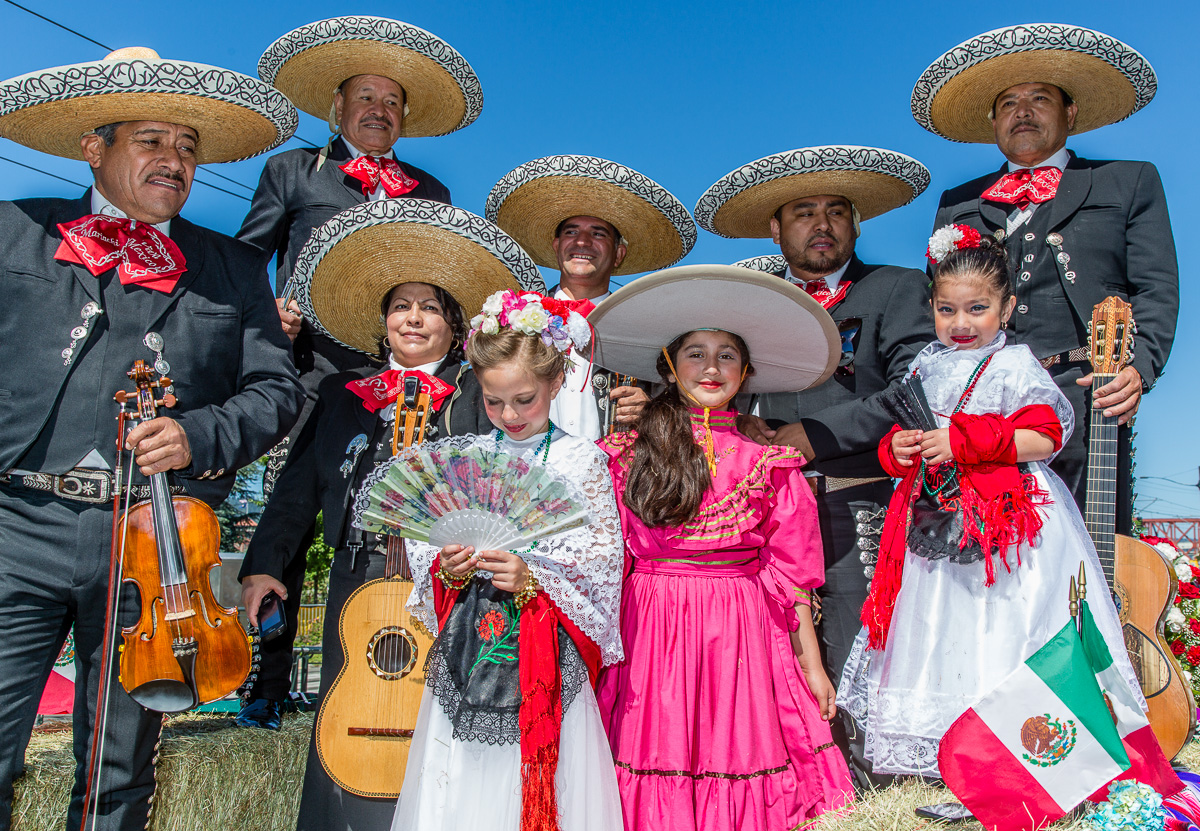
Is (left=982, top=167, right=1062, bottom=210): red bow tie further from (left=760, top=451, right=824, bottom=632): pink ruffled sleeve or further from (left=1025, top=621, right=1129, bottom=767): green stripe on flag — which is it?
(left=1025, top=621, right=1129, bottom=767): green stripe on flag

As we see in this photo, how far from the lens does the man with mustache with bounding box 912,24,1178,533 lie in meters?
4.20

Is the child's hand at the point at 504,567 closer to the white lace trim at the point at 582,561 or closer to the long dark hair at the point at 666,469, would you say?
the white lace trim at the point at 582,561

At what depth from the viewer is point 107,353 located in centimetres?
354

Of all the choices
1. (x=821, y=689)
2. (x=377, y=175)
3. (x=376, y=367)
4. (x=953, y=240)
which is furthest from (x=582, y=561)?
(x=377, y=175)

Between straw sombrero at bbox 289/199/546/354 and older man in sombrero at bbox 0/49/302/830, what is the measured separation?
0.33m

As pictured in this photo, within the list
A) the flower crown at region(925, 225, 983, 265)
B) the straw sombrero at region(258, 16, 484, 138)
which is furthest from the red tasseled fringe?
the straw sombrero at region(258, 16, 484, 138)

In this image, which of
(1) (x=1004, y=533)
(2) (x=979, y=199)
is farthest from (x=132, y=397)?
(2) (x=979, y=199)

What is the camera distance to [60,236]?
3602 mm

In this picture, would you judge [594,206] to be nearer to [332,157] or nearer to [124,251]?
[332,157]

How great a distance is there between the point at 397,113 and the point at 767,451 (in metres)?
3.17

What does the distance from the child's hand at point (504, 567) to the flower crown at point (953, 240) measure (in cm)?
236

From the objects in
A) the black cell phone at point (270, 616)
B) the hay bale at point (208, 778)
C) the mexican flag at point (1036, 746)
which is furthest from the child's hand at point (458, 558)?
the hay bale at point (208, 778)

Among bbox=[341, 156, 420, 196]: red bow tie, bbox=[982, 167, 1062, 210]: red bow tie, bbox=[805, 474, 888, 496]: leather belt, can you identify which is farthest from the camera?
bbox=[341, 156, 420, 196]: red bow tie

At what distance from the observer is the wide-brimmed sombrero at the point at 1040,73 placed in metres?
4.47
